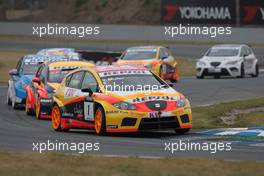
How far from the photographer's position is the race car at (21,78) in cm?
2340

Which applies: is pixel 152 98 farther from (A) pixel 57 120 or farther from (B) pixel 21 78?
(B) pixel 21 78

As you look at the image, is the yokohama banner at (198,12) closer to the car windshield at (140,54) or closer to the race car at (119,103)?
the car windshield at (140,54)

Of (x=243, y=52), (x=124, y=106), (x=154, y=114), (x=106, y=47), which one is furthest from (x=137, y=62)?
(x=106, y=47)

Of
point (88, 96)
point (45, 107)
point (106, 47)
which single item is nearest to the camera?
point (88, 96)

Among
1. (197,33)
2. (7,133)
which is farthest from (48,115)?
(197,33)

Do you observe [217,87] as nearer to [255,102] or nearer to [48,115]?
[255,102]

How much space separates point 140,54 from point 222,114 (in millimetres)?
13708

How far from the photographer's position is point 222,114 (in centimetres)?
2008

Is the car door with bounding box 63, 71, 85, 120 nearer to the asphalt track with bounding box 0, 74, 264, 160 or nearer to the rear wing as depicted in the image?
the asphalt track with bounding box 0, 74, 264, 160

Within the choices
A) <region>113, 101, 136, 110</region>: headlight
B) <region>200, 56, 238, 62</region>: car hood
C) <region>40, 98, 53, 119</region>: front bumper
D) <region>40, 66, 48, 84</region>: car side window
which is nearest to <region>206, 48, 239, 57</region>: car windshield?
<region>200, 56, 238, 62</region>: car hood

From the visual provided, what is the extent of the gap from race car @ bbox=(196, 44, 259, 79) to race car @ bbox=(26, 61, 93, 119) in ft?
48.8

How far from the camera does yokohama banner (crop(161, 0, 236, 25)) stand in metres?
60.5

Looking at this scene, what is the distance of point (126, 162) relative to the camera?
11.7m

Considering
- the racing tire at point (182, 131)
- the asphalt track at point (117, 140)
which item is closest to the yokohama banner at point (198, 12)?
the asphalt track at point (117, 140)
